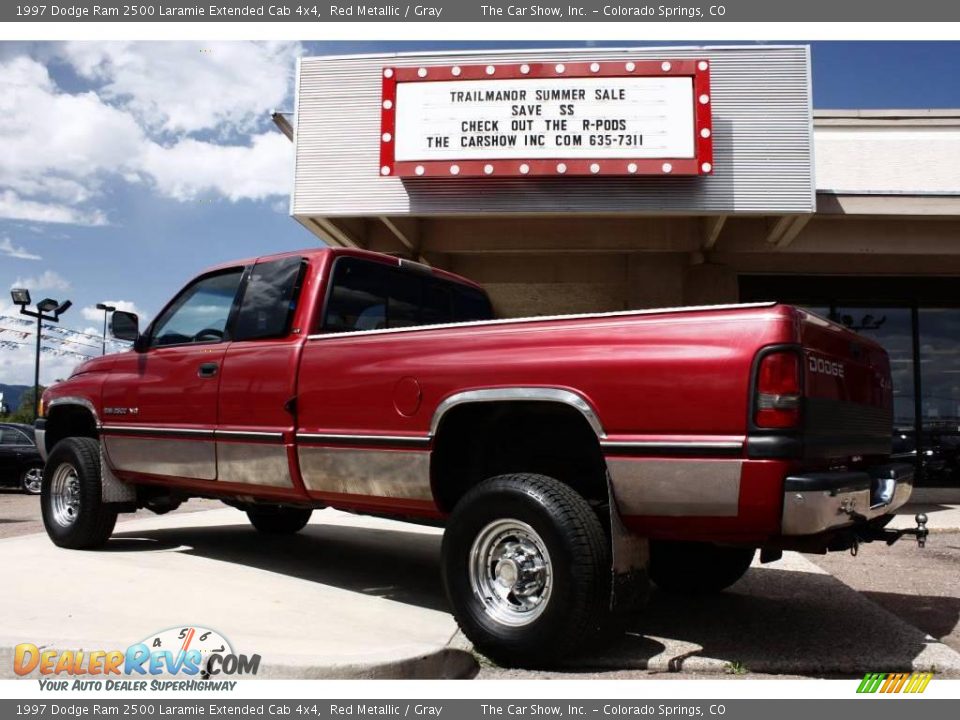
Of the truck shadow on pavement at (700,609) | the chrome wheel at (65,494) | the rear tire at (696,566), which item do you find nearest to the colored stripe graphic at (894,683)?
the truck shadow on pavement at (700,609)

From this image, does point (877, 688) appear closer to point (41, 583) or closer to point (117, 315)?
point (41, 583)

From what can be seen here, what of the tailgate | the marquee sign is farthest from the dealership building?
the tailgate

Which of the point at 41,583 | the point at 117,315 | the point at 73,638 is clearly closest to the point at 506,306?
the point at 117,315

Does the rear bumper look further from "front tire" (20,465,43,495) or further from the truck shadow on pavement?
"front tire" (20,465,43,495)

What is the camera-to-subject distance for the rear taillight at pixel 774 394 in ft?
10.5

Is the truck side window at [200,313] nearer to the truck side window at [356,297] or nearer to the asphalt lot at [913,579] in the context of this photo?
the truck side window at [356,297]

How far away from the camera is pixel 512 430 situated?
168 inches

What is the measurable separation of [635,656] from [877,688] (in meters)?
1.03

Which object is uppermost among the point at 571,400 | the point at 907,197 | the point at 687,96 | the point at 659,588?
the point at 687,96

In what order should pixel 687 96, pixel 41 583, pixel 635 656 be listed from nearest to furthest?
pixel 635 656
pixel 41 583
pixel 687 96

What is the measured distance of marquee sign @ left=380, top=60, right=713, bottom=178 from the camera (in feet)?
33.7

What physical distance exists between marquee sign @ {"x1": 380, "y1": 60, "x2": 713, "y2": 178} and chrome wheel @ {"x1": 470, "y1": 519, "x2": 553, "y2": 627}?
7359mm

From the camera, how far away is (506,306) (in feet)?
43.0
